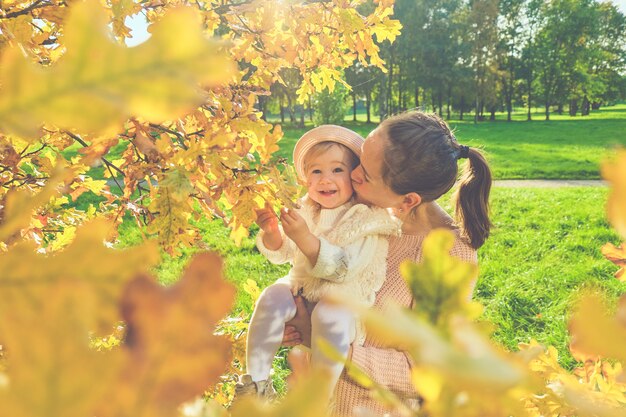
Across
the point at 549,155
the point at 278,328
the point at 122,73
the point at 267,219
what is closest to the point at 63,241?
the point at 267,219

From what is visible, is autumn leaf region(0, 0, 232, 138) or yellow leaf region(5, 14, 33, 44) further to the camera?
yellow leaf region(5, 14, 33, 44)

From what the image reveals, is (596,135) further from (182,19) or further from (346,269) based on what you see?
(182,19)

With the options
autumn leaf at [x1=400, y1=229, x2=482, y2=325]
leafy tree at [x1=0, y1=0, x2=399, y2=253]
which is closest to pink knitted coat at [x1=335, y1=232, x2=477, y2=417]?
leafy tree at [x1=0, y1=0, x2=399, y2=253]

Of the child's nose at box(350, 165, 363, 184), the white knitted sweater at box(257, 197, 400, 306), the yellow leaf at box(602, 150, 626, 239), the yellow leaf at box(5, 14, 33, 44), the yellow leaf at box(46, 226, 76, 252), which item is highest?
the yellow leaf at box(5, 14, 33, 44)

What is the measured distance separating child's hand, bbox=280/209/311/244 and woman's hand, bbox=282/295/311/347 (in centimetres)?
44

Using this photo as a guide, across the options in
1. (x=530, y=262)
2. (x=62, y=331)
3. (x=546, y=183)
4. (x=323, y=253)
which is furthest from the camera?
(x=546, y=183)

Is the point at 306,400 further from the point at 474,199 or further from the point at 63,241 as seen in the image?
the point at 474,199

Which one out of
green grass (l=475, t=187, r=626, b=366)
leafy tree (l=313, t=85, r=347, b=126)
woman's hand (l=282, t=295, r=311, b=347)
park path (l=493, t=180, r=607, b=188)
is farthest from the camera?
leafy tree (l=313, t=85, r=347, b=126)

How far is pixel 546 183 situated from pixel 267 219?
28.1ft

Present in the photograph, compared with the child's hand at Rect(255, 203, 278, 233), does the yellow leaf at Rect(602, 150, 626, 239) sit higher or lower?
higher

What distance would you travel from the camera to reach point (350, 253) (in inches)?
80.2

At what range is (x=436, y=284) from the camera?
273 mm

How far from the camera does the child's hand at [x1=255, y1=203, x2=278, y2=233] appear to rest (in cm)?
162

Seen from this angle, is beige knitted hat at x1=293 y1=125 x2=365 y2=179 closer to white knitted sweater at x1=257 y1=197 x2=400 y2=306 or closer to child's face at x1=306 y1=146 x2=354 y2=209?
child's face at x1=306 y1=146 x2=354 y2=209
